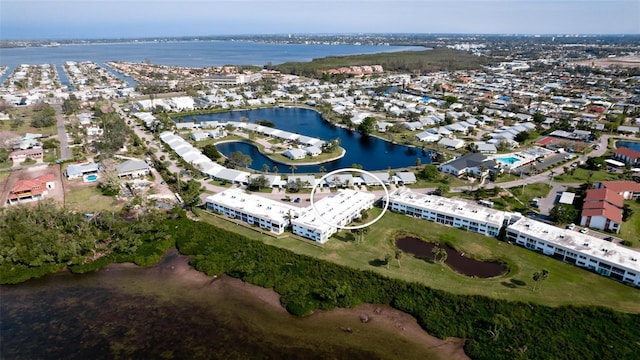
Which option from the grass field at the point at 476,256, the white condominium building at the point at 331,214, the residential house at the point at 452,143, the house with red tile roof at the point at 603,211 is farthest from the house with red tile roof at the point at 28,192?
the house with red tile roof at the point at 603,211

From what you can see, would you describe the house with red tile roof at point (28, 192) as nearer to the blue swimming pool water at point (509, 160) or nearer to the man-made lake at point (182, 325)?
the man-made lake at point (182, 325)

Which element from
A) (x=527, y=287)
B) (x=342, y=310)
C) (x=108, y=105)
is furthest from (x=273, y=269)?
(x=108, y=105)

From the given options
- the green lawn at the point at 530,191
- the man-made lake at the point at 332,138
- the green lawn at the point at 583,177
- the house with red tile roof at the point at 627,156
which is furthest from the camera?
the man-made lake at the point at 332,138

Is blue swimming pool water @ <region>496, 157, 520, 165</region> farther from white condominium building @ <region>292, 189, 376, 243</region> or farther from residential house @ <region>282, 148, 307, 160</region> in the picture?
residential house @ <region>282, 148, 307, 160</region>

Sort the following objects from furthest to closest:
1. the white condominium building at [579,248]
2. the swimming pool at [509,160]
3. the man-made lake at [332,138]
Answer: the man-made lake at [332,138], the swimming pool at [509,160], the white condominium building at [579,248]

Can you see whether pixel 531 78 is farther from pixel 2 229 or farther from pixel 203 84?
pixel 2 229

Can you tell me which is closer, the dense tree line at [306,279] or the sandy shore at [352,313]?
the dense tree line at [306,279]

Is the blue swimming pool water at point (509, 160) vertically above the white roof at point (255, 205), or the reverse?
the blue swimming pool water at point (509, 160)
